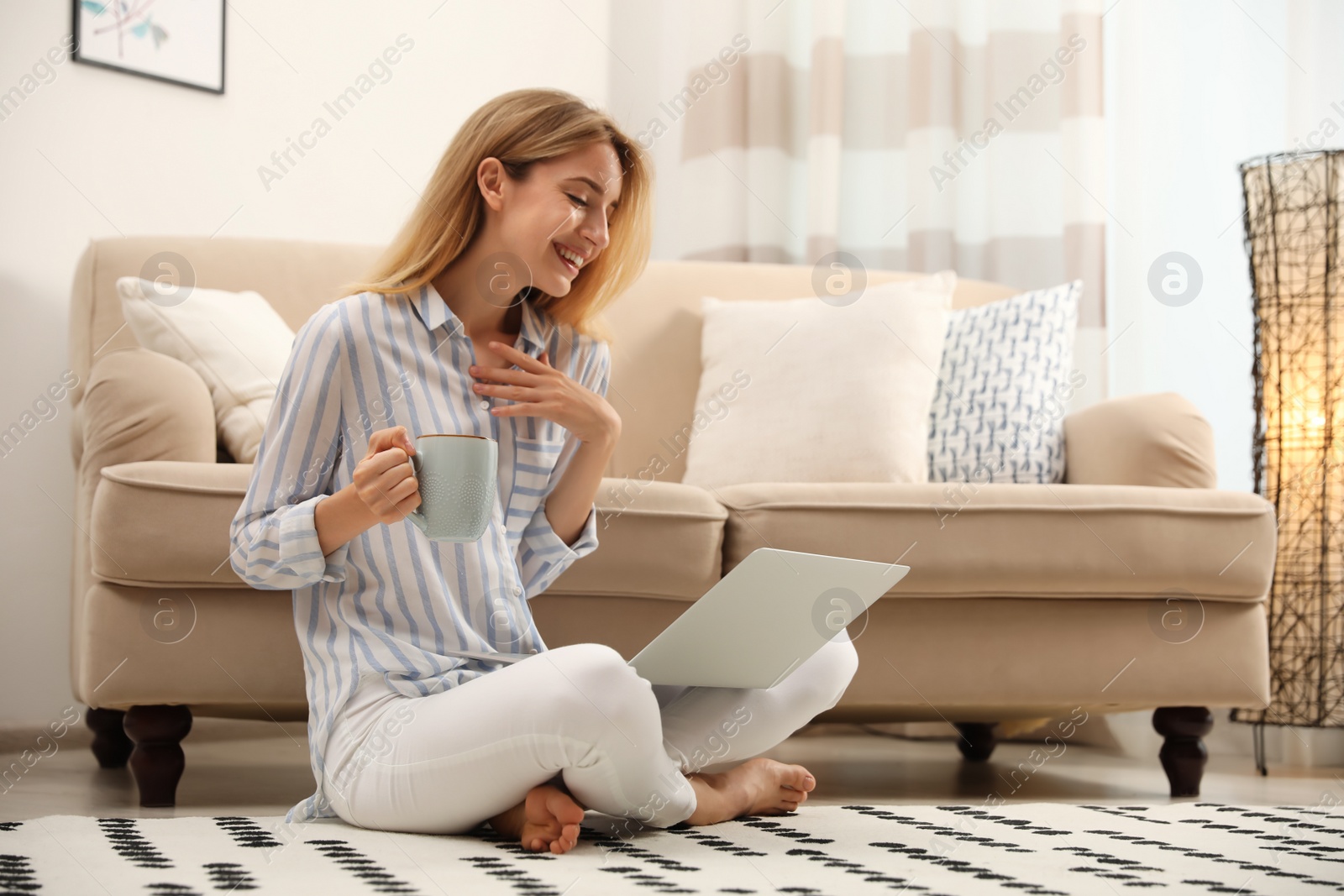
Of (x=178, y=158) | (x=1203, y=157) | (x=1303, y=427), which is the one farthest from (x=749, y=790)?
(x=1203, y=157)

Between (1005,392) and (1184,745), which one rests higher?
(1005,392)

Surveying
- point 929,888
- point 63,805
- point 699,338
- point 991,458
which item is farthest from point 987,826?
point 699,338

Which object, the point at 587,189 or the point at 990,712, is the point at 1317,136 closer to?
the point at 990,712

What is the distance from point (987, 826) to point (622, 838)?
0.43 meters

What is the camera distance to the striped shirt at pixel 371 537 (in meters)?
1.13

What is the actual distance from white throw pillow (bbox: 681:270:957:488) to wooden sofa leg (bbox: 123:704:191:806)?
1.06m

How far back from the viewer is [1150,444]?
6.35 feet

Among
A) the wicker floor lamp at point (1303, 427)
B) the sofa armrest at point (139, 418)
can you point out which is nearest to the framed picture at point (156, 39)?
the sofa armrest at point (139, 418)

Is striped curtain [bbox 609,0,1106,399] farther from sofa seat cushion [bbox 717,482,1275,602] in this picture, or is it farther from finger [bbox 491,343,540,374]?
finger [bbox 491,343,540,374]

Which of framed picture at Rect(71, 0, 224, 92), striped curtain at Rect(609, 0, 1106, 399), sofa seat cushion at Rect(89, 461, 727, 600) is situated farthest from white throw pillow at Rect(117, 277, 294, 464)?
striped curtain at Rect(609, 0, 1106, 399)

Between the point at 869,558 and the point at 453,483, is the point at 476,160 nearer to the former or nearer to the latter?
the point at 453,483

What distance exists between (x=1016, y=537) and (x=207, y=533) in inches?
44.1

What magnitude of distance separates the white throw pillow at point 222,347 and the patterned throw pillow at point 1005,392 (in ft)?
4.01

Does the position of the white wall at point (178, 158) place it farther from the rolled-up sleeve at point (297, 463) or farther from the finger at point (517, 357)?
the finger at point (517, 357)
